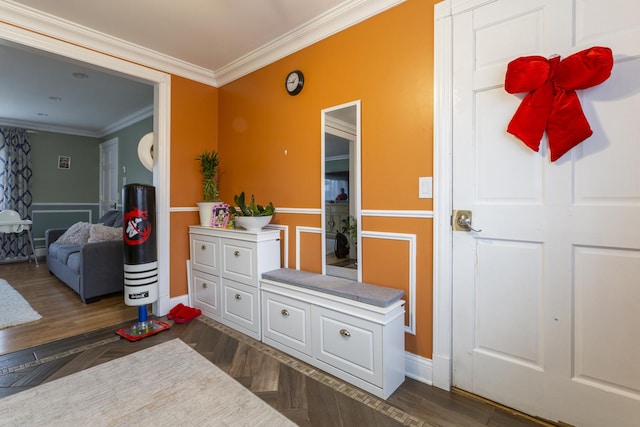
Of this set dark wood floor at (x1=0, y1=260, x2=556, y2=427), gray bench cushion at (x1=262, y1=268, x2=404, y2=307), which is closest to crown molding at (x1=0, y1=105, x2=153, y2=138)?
dark wood floor at (x1=0, y1=260, x2=556, y2=427)

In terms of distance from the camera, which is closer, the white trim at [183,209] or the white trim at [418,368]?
the white trim at [418,368]

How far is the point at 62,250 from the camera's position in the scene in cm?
390

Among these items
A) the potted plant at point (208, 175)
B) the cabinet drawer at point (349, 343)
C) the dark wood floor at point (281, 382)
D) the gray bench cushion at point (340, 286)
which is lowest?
the dark wood floor at point (281, 382)

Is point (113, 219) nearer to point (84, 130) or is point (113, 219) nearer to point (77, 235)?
point (77, 235)

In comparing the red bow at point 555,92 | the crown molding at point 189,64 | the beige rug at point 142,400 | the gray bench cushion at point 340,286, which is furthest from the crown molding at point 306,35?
the beige rug at point 142,400

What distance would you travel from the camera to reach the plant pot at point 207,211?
2955mm

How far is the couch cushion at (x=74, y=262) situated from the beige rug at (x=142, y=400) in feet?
6.33

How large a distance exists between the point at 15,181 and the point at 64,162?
0.83 metres

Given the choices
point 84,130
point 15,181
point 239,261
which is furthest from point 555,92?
point 15,181

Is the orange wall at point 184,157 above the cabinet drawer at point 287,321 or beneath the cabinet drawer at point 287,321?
above

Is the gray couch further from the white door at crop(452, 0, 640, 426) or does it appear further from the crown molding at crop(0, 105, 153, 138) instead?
the white door at crop(452, 0, 640, 426)

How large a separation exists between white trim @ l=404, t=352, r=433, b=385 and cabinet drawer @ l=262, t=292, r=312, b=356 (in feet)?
2.07

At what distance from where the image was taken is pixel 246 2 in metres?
2.11

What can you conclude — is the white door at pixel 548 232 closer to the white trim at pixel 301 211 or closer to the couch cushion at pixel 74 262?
the white trim at pixel 301 211
